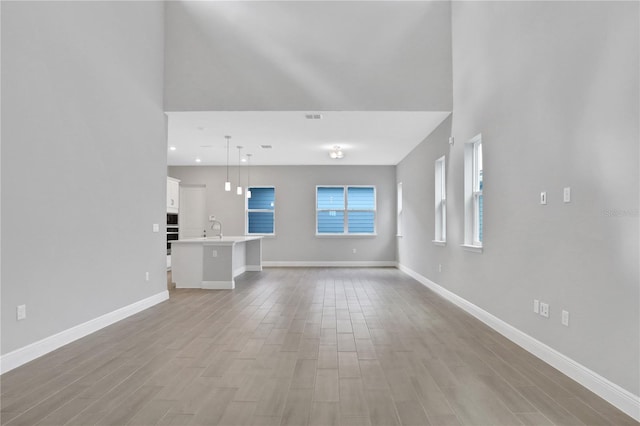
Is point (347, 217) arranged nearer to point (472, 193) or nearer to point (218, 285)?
point (218, 285)

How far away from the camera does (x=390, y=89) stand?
5570 mm

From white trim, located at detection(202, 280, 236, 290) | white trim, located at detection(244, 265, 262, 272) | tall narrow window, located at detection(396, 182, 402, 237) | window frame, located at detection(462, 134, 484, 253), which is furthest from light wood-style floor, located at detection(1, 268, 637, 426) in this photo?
tall narrow window, located at detection(396, 182, 402, 237)

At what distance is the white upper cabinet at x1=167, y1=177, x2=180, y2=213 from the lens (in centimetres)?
944

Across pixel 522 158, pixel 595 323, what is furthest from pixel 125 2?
pixel 595 323

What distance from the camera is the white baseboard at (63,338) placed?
289cm

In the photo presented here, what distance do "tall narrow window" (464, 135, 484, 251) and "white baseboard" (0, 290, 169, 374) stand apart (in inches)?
161

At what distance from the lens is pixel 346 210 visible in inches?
416

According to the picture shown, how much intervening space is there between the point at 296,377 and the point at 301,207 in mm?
7852

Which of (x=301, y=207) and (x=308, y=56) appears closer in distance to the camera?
(x=308, y=56)

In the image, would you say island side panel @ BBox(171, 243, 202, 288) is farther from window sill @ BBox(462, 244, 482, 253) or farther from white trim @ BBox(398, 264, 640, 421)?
white trim @ BBox(398, 264, 640, 421)

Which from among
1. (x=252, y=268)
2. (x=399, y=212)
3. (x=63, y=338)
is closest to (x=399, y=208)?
(x=399, y=212)

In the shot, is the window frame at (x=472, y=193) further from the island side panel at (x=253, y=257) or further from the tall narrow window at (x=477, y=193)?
the island side panel at (x=253, y=257)

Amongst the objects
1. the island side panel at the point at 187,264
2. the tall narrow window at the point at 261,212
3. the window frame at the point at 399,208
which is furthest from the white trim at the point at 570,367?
the tall narrow window at the point at 261,212

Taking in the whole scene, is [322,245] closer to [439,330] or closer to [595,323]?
[439,330]
